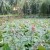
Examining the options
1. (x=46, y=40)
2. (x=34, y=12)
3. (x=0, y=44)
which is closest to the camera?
(x=0, y=44)

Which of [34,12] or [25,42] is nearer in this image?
[25,42]

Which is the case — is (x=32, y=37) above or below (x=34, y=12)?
above

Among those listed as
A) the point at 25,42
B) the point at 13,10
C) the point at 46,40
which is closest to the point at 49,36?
the point at 46,40

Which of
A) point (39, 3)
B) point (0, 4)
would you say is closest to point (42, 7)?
point (39, 3)

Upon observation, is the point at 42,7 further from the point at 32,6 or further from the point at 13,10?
the point at 13,10

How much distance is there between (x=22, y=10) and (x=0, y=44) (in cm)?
1468

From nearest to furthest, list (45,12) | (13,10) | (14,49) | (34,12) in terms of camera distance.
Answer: (14,49)
(45,12)
(34,12)
(13,10)

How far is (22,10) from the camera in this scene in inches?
663

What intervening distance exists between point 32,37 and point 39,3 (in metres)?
13.7

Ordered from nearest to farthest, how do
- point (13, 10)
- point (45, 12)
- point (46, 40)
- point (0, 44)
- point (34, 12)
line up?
point (0, 44) < point (46, 40) < point (45, 12) < point (34, 12) < point (13, 10)

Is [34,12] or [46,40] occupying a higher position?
[46,40]

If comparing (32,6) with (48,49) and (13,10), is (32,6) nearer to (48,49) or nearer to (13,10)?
(13,10)

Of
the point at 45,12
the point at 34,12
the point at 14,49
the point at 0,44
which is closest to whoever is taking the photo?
the point at 14,49

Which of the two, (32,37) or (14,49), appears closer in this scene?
(14,49)
